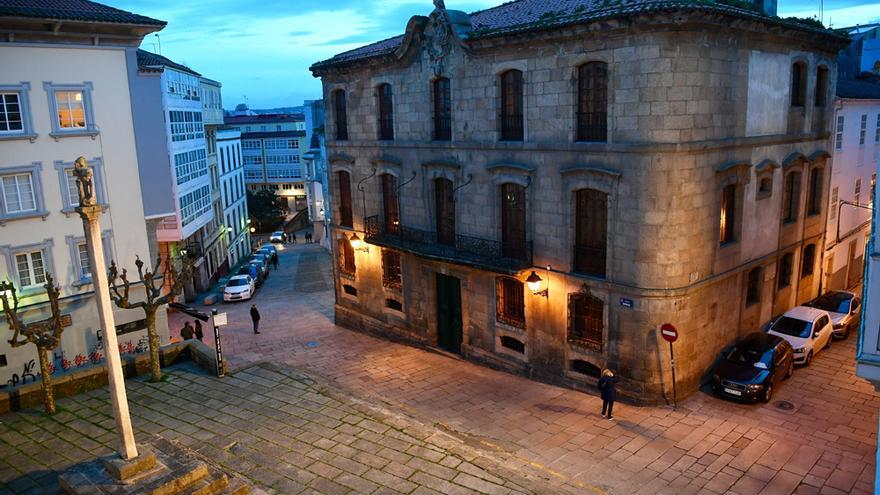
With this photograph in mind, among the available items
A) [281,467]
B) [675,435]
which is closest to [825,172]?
[675,435]

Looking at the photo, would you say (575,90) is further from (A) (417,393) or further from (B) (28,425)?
(B) (28,425)

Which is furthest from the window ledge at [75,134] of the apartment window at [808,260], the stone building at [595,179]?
the apartment window at [808,260]

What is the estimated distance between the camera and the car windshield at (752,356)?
18.5 metres

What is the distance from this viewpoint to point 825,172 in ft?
81.5

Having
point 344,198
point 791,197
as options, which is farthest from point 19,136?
point 791,197

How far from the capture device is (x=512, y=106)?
2072 centimetres

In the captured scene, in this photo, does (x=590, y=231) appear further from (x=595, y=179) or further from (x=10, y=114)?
(x=10, y=114)

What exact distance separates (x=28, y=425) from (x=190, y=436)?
4291 mm

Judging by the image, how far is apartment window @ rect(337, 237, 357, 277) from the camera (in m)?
29.2

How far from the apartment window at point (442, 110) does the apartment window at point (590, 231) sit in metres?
6.35

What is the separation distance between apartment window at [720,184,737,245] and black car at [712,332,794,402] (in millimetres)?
3247

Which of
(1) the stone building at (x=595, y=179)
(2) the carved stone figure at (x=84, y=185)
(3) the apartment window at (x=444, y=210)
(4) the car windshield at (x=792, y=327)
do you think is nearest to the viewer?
(2) the carved stone figure at (x=84, y=185)

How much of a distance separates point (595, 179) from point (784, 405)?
8453 millimetres

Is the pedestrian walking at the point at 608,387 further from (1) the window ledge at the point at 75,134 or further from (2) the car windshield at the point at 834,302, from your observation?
(1) the window ledge at the point at 75,134
